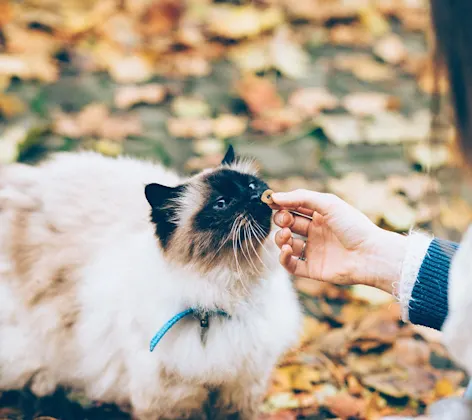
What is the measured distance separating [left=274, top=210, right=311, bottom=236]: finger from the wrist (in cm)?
24

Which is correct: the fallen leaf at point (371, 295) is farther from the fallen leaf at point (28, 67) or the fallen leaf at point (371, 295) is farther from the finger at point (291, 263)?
the fallen leaf at point (28, 67)

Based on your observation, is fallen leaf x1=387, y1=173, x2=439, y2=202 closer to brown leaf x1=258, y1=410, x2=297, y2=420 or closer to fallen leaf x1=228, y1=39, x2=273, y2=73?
fallen leaf x1=228, y1=39, x2=273, y2=73

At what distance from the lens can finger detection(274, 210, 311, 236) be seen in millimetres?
1936

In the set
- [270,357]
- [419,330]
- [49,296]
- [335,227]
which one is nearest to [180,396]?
[270,357]

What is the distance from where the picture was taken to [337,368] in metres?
2.51

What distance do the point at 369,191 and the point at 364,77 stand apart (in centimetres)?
125

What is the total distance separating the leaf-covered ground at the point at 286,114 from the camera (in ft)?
8.13

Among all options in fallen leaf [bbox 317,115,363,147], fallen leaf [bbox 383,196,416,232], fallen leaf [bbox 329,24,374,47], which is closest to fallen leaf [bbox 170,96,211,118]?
fallen leaf [bbox 317,115,363,147]

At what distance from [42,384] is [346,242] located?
4.39 ft

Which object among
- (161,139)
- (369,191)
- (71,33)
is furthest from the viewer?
(71,33)

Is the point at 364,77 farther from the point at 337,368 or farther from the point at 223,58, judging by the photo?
the point at 337,368

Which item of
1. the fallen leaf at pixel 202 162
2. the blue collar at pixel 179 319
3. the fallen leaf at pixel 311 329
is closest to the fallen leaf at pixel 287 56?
the fallen leaf at pixel 202 162

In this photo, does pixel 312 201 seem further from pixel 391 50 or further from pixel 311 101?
pixel 391 50

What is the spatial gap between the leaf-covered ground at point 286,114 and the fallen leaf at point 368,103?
0.5 inches
